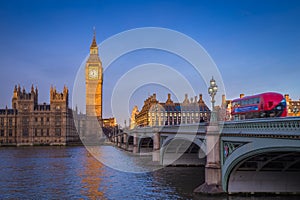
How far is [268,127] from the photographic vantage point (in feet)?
65.3

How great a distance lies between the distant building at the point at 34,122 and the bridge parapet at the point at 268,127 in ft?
393

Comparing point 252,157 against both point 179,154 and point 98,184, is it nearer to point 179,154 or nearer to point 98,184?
point 98,184

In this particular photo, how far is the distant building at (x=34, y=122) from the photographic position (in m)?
136

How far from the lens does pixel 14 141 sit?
5359 inches

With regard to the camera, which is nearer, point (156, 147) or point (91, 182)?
point (91, 182)

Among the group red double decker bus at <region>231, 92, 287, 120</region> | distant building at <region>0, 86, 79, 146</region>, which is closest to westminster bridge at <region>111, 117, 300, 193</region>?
red double decker bus at <region>231, 92, 287, 120</region>

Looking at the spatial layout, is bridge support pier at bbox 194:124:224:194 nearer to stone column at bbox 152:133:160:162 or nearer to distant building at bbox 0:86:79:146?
stone column at bbox 152:133:160:162

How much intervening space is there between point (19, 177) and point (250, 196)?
2867cm

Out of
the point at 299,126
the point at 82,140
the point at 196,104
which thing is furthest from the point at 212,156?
the point at 82,140

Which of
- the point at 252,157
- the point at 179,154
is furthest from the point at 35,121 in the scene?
the point at 252,157

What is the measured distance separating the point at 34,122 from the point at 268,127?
128824mm

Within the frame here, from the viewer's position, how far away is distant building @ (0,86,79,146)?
447 feet

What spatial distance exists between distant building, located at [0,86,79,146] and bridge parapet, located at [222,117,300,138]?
120 m

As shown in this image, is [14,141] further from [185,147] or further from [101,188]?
[101,188]
